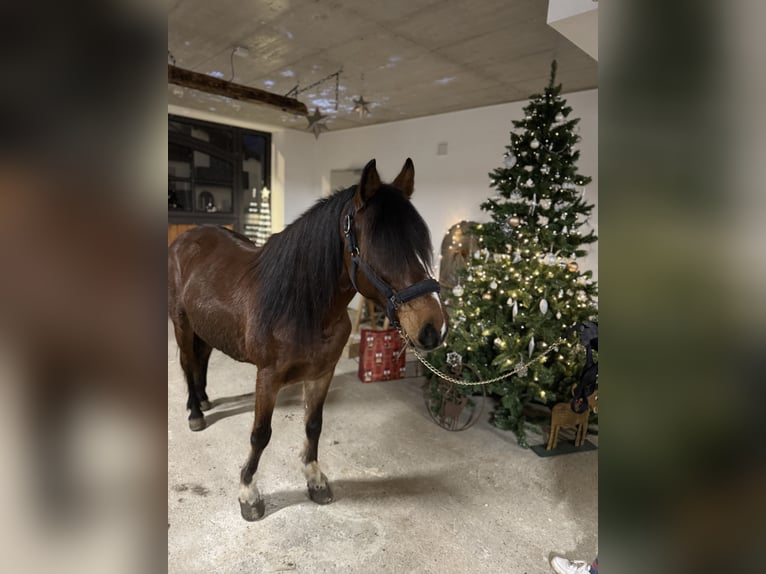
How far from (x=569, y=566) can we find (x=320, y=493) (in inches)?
41.3

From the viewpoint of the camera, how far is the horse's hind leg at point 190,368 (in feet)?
8.26

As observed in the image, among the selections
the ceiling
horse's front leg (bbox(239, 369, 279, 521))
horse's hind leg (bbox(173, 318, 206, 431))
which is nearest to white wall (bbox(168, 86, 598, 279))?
the ceiling

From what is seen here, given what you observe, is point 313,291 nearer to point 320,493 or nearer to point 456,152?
point 320,493

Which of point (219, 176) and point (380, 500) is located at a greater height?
point (219, 176)

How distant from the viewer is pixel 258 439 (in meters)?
1.78

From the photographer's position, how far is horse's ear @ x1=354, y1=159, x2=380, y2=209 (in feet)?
4.48

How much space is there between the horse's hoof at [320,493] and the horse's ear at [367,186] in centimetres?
133

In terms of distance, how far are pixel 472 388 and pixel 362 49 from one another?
307 cm

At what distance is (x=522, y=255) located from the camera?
9.43 feet

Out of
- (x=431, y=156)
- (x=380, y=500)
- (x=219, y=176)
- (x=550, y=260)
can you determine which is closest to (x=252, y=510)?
(x=380, y=500)
